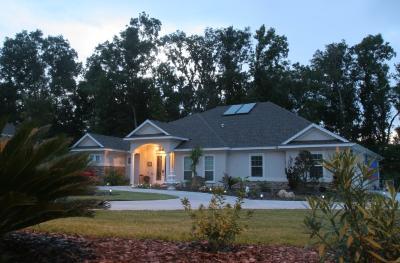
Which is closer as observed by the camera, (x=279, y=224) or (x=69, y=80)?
(x=279, y=224)

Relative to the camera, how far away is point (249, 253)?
6.01 metres

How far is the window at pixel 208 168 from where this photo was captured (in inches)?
1096

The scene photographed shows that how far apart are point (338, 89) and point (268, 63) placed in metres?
7.82

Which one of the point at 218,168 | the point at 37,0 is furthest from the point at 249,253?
the point at 218,168

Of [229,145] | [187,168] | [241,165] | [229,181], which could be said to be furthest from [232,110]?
[229,181]

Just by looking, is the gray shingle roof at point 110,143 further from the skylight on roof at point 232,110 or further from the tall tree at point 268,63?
the tall tree at point 268,63

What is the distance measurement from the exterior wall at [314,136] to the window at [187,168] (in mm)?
7211

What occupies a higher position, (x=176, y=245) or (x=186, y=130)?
(x=186, y=130)

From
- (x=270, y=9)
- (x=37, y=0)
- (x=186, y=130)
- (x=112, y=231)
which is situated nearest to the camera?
(x=112, y=231)

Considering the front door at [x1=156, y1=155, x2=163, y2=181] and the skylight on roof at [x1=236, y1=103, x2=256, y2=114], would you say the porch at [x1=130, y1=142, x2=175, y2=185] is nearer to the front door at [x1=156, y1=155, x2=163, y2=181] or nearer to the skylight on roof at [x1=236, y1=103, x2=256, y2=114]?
the front door at [x1=156, y1=155, x2=163, y2=181]

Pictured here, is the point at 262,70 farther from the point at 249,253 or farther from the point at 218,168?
the point at 249,253

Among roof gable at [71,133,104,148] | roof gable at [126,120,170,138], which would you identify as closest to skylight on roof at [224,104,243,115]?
roof gable at [126,120,170,138]

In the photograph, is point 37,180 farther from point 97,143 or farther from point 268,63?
point 268,63

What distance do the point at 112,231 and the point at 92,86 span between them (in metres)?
43.9
